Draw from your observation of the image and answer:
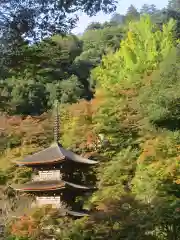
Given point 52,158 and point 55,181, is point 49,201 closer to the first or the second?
point 55,181

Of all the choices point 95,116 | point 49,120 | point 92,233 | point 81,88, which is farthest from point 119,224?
point 81,88

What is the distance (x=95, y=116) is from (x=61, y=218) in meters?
10.2

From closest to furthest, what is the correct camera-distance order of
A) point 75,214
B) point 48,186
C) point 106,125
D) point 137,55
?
1. point 75,214
2. point 48,186
3. point 106,125
4. point 137,55

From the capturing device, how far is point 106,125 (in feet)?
74.8

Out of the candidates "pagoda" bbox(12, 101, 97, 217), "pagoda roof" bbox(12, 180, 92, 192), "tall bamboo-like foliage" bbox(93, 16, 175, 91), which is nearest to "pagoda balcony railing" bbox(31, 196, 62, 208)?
"pagoda" bbox(12, 101, 97, 217)

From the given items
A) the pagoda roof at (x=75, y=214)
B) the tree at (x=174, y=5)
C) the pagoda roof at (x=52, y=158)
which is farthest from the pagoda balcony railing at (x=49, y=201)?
the tree at (x=174, y=5)

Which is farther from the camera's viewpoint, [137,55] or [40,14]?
[137,55]

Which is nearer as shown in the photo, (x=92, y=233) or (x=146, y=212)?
(x=92, y=233)

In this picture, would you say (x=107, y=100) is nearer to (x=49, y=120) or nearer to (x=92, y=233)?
(x=49, y=120)

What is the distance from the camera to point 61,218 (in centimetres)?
1371

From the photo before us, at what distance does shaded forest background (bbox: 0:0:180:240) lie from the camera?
5922 mm

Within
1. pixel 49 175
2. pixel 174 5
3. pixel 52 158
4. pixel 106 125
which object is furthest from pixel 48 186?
pixel 174 5

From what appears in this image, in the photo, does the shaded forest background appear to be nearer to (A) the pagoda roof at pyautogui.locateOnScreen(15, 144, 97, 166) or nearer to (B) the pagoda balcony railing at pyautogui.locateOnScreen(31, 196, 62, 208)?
(B) the pagoda balcony railing at pyautogui.locateOnScreen(31, 196, 62, 208)

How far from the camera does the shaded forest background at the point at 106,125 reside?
592cm
